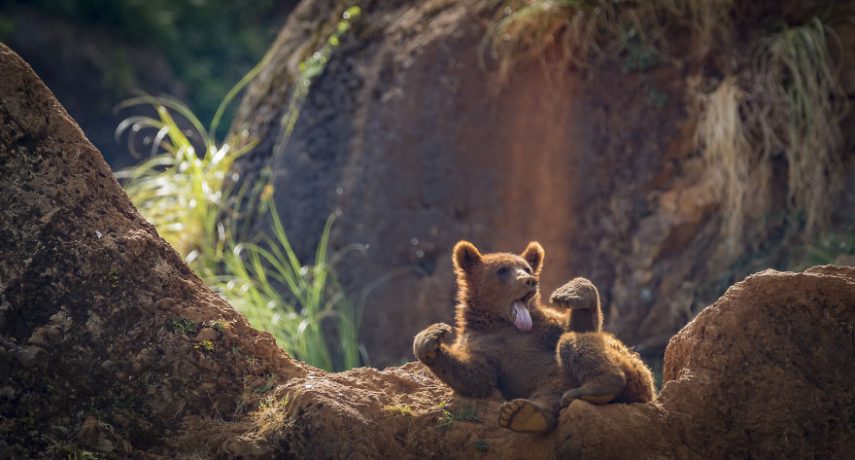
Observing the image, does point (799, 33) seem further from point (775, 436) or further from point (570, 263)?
point (775, 436)

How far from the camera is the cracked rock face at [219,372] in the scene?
3.67 metres

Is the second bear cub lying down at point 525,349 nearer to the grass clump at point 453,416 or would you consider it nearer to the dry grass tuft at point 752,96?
the grass clump at point 453,416

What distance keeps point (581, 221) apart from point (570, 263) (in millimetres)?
334

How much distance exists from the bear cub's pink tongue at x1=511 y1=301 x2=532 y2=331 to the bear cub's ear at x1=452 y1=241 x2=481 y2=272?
361 millimetres

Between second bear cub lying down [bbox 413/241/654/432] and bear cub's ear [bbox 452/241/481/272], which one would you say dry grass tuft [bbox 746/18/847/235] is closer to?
second bear cub lying down [bbox 413/241/654/432]

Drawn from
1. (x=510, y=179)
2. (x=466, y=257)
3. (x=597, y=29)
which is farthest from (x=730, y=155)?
(x=466, y=257)

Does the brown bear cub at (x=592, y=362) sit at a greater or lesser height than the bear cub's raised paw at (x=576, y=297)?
lesser

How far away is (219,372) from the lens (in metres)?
3.96

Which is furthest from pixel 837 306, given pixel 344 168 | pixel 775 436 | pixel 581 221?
pixel 344 168

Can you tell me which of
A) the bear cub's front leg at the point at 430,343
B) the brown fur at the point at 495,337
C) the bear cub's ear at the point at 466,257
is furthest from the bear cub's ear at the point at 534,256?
the bear cub's front leg at the point at 430,343

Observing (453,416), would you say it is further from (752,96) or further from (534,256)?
(752,96)

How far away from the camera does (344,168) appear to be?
791cm

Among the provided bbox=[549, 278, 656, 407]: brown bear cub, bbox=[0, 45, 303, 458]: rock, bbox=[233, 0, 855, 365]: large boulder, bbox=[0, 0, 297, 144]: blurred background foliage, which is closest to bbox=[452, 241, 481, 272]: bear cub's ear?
bbox=[549, 278, 656, 407]: brown bear cub

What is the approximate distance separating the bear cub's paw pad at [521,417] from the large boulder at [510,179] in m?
3.55
